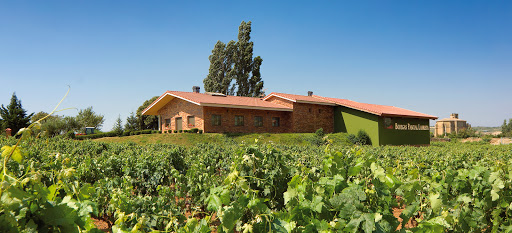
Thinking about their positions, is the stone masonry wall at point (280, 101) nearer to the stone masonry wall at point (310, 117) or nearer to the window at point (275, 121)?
the stone masonry wall at point (310, 117)

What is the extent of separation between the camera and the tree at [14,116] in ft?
116

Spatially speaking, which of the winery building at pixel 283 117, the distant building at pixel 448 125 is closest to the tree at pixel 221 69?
the winery building at pixel 283 117

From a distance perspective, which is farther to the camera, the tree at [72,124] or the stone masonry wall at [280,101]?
the tree at [72,124]

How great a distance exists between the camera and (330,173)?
121 inches

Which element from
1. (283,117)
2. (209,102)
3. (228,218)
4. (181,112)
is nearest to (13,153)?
(228,218)

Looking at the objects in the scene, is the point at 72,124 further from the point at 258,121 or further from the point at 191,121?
the point at 258,121

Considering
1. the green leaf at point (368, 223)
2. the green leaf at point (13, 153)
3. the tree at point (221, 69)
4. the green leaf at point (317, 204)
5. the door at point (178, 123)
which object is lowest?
the green leaf at point (368, 223)

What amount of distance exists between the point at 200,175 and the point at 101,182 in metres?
1.62

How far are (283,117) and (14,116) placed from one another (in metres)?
29.3

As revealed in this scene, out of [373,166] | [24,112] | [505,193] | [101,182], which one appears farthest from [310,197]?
[24,112]

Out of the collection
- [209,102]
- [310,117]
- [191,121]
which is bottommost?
[191,121]

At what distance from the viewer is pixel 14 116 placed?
117ft

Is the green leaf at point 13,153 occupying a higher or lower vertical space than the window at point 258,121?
lower

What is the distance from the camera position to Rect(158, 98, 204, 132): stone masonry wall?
84.5 ft
